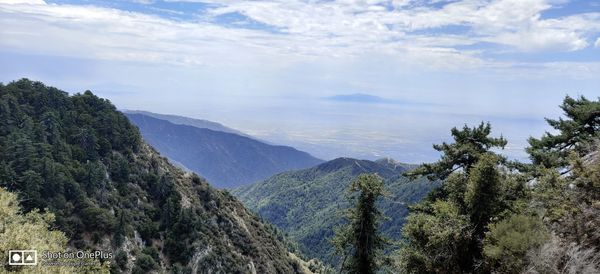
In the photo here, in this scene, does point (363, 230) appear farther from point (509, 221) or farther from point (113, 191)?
A: point (113, 191)

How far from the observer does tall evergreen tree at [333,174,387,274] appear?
25.4 m

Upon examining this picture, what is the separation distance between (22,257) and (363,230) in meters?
17.5

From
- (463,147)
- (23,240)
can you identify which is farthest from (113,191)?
(463,147)

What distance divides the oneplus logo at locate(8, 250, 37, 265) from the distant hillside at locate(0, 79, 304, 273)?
46.6 meters

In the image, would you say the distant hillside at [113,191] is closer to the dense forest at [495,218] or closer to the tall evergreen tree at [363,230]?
the tall evergreen tree at [363,230]

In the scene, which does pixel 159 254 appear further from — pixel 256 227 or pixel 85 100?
pixel 85 100

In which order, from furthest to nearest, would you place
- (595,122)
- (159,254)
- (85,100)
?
(85,100) → (159,254) → (595,122)

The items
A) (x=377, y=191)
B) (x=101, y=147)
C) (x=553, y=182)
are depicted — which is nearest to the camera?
(x=553, y=182)

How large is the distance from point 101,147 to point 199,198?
2384 centimetres

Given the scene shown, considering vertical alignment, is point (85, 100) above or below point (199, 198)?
above

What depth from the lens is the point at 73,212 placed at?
2643 inches

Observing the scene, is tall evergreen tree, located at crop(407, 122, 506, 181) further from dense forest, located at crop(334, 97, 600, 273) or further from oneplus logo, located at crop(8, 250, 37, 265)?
oneplus logo, located at crop(8, 250, 37, 265)

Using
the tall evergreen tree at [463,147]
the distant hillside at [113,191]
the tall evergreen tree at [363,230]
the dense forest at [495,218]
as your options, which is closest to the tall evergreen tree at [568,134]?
the dense forest at [495,218]

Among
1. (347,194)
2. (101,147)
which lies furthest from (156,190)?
(347,194)
